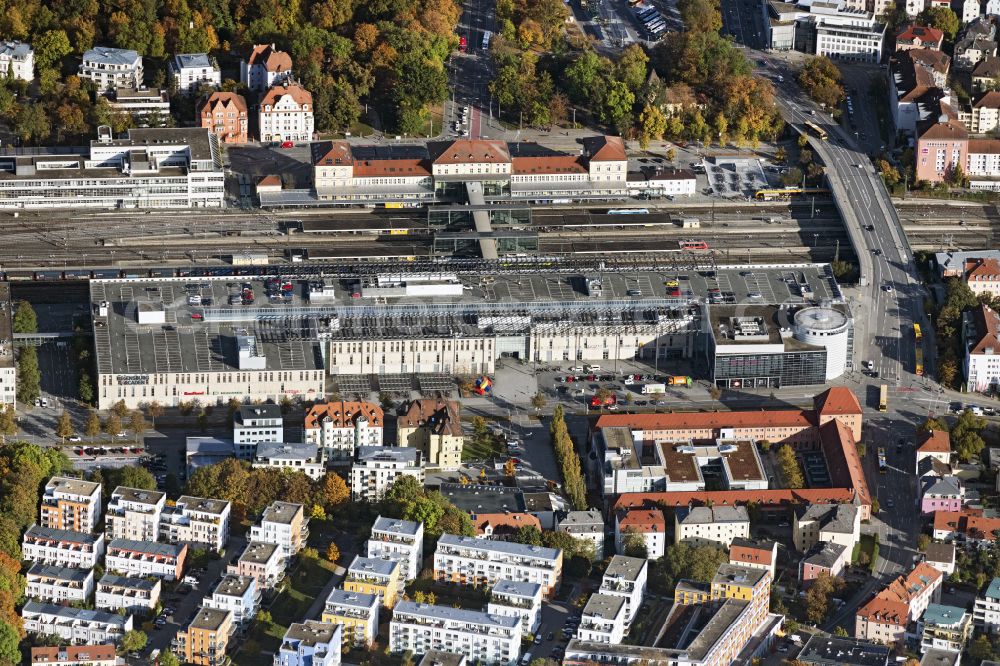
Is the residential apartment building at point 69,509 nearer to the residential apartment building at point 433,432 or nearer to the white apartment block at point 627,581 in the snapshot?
the residential apartment building at point 433,432

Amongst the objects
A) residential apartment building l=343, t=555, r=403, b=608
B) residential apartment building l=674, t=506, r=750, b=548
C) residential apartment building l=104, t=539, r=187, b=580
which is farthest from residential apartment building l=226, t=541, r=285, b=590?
residential apartment building l=674, t=506, r=750, b=548

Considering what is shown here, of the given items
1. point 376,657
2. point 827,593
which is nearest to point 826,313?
point 827,593

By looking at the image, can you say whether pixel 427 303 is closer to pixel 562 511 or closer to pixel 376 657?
pixel 562 511

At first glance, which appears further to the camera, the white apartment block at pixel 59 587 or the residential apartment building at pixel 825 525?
the residential apartment building at pixel 825 525

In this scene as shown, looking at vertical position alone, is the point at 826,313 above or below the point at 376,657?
above

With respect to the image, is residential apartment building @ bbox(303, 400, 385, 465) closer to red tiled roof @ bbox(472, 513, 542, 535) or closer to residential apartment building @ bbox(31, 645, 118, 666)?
red tiled roof @ bbox(472, 513, 542, 535)

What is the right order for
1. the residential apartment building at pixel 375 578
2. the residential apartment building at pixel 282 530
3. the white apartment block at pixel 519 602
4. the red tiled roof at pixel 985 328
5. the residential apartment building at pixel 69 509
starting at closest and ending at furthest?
the white apartment block at pixel 519 602, the residential apartment building at pixel 375 578, the residential apartment building at pixel 282 530, the residential apartment building at pixel 69 509, the red tiled roof at pixel 985 328

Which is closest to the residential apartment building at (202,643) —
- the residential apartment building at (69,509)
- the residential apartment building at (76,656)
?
the residential apartment building at (76,656)
